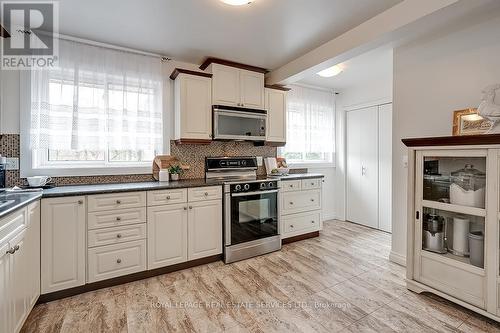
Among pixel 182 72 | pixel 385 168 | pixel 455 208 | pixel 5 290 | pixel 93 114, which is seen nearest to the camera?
pixel 5 290

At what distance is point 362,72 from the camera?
3.67 m

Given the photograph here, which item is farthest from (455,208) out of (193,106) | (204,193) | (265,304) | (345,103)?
(345,103)

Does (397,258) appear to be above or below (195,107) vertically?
below

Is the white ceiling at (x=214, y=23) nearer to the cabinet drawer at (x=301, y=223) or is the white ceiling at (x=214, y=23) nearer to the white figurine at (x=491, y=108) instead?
the white figurine at (x=491, y=108)

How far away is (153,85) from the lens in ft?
9.79

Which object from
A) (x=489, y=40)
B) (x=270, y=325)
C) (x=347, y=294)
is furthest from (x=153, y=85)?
(x=489, y=40)

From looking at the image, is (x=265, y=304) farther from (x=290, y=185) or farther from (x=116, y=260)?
(x=290, y=185)

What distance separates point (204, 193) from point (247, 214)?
2.02 ft

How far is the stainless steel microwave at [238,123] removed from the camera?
3.10 meters

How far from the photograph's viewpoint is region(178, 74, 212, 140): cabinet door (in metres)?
2.96

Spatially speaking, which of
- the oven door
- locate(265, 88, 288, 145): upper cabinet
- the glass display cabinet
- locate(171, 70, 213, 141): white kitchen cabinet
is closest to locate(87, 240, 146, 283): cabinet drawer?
the oven door

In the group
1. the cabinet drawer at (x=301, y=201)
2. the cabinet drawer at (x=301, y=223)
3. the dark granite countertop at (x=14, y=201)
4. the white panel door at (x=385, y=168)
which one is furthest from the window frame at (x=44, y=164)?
the white panel door at (x=385, y=168)

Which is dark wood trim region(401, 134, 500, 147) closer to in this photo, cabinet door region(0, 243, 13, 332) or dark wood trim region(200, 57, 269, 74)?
dark wood trim region(200, 57, 269, 74)

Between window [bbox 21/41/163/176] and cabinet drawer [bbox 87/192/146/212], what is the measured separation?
0.62 m
